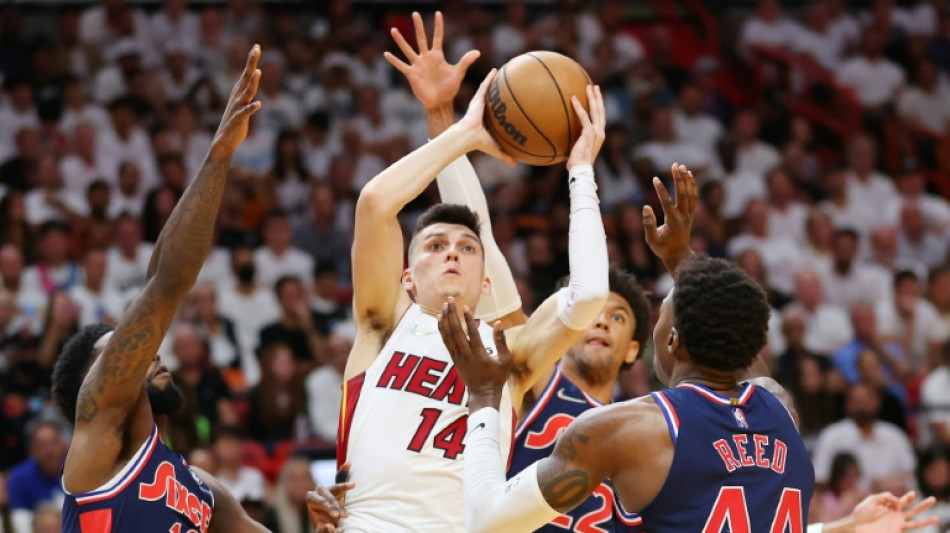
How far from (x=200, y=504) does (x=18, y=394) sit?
16.3ft

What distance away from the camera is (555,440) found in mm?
5773

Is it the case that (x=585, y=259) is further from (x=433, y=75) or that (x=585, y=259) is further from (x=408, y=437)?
(x=433, y=75)

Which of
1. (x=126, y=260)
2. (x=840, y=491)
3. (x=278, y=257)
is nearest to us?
(x=840, y=491)

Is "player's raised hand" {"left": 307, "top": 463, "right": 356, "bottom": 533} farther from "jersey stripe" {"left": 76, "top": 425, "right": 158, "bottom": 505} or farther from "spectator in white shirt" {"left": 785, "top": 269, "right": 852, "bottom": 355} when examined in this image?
"spectator in white shirt" {"left": 785, "top": 269, "right": 852, "bottom": 355}

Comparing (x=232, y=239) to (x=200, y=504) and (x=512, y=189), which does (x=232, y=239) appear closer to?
(x=512, y=189)

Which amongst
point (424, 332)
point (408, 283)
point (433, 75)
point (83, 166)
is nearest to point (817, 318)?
point (83, 166)

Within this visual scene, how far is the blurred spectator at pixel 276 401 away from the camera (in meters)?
9.91

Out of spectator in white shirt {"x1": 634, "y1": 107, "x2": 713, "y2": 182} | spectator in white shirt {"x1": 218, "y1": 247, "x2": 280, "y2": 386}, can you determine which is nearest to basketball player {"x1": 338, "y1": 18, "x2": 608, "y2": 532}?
spectator in white shirt {"x1": 218, "y1": 247, "x2": 280, "y2": 386}

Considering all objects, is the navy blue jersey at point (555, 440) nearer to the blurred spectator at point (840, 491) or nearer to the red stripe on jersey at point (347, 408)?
the red stripe on jersey at point (347, 408)

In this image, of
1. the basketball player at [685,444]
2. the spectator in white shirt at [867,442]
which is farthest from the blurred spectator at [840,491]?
the basketball player at [685,444]

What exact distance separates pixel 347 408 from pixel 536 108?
4.59 ft

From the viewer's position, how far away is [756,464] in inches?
162

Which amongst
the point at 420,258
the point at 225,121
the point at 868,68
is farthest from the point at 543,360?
the point at 868,68

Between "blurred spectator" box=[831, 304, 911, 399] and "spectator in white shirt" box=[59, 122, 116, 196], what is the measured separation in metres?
6.64
